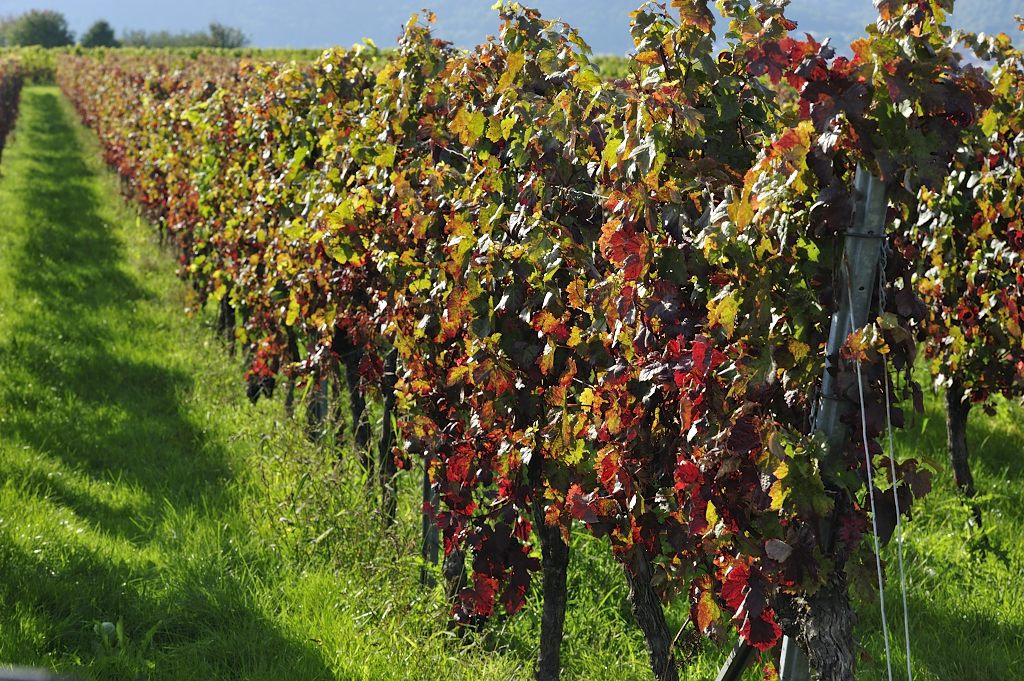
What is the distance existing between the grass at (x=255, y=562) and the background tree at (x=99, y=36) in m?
86.1

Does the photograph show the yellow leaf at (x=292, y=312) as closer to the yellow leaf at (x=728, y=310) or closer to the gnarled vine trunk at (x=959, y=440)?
the yellow leaf at (x=728, y=310)

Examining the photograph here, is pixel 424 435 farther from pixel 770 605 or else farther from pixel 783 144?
pixel 783 144

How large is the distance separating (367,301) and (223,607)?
1.56m

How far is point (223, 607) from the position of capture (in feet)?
13.4

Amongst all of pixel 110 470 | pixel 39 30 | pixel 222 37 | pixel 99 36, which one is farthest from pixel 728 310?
pixel 39 30

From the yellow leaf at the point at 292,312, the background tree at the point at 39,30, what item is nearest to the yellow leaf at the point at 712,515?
the yellow leaf at the point at 292,312

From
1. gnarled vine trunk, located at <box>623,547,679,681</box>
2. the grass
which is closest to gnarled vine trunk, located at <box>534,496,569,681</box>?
the grass

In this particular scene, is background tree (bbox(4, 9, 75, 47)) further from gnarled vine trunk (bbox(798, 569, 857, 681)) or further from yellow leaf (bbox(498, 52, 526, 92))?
gnarled vine trunk (bbox(798, 569, 857, 681))

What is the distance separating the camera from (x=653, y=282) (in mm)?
2422

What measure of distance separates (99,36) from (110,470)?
89.9 m

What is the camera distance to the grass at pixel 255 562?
379 cm

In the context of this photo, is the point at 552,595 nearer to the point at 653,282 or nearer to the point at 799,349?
the point at 653,282

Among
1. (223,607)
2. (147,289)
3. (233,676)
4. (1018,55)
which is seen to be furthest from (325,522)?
(147,289)

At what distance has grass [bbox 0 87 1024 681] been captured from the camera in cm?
379
